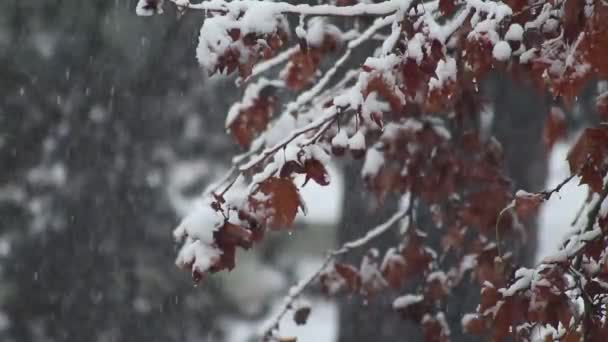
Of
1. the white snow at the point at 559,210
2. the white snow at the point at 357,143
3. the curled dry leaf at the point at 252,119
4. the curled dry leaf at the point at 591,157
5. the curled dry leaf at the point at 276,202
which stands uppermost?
the white snow at the point at 559,210

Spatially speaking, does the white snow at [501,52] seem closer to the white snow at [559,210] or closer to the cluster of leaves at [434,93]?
the cluster of leaves at [434,93]

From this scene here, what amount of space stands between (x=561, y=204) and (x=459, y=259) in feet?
54.2

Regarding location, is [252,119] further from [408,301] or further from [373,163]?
[408,301]

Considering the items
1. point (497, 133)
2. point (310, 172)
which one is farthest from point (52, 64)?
point (310, 172)

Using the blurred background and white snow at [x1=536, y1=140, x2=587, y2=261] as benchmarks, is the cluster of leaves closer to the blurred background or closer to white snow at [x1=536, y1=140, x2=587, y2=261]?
the blurred background

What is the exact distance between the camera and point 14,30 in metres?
7.73

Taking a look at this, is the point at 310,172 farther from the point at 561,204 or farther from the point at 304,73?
the point at 561,204

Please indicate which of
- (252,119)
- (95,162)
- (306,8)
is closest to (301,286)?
(252,119)

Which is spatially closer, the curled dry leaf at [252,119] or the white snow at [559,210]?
the curled dry leaf at [252,119]

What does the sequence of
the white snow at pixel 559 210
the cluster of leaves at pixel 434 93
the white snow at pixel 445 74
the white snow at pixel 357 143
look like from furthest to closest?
the white snow at pixel 559 210 < the white snow at pixel 445 74 < the white snow at pixel 357 143 < the cluster of leaves at pixel 434 93

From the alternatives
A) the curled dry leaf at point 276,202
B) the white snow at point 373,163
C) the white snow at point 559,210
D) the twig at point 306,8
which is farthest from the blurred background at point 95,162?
Answer: the white snow at point 559,210

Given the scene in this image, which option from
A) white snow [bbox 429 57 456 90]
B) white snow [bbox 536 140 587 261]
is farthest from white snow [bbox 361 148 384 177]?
white snow [bbox 536 140 587 261]

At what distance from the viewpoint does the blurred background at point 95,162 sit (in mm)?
7691

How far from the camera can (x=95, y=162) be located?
7.79m
